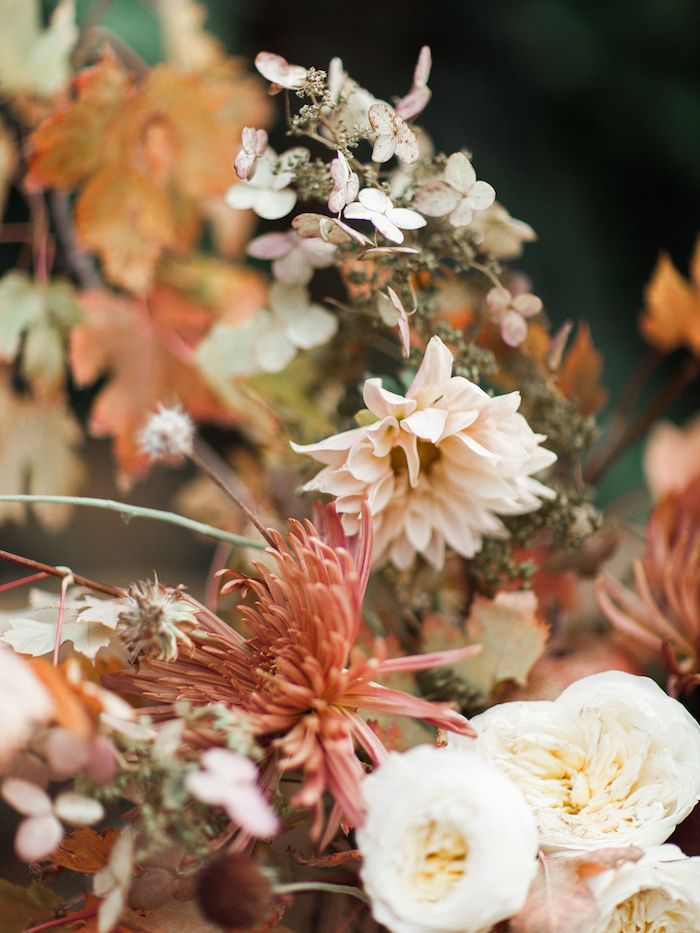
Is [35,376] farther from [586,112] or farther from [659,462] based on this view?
[586,112]

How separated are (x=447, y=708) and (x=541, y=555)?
0.19 metres

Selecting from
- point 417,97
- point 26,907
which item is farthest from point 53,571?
point 417,97

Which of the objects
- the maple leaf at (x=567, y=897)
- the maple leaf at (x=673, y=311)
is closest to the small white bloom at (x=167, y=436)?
the maple leaf at (x=567, y=897)

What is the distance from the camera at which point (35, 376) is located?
52 centimetres

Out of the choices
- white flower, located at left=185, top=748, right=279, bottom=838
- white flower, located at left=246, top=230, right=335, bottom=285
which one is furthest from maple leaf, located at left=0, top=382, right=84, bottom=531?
white flower, located at left=185, top=748, right=279, bottom=838

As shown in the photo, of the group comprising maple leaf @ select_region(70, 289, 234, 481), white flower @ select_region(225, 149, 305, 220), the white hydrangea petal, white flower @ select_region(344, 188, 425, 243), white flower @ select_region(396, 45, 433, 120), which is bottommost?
maple leaf @ select_region(70, 289, 234, 481)

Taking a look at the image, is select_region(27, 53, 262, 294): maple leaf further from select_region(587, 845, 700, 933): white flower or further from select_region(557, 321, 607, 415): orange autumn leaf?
select_region(587, 845, 700, 933): white flower

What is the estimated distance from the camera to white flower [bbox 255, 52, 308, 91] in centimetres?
35

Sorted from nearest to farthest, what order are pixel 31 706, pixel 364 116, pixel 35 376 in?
pixel 31 706, pixel 364 116, pixel 35 376

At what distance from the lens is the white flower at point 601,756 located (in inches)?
12.0

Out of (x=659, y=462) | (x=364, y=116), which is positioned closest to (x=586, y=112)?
(x=659, y=462)

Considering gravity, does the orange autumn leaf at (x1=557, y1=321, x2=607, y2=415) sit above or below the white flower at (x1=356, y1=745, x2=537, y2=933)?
above

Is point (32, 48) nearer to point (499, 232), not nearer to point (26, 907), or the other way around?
point (499, 232)

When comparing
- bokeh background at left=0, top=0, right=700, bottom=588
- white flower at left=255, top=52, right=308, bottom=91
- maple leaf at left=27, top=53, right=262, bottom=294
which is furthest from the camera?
bokeh background at left=0, top=0, right=700, bottom=588
